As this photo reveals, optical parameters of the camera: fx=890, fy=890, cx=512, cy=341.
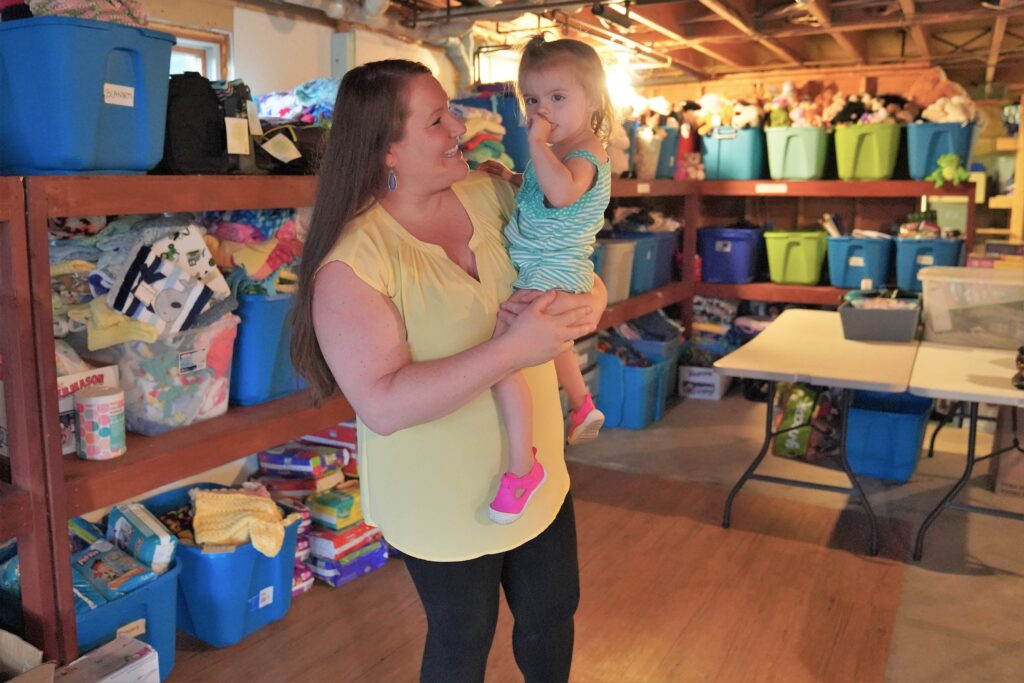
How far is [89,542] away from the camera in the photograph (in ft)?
8.46

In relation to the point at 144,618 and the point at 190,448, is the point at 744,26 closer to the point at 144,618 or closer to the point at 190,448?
the point at 190,448

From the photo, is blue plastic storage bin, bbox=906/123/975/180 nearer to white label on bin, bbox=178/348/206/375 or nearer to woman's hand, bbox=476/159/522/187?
woman's hand, bbox=476/159/522/187

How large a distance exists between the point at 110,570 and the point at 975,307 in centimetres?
340

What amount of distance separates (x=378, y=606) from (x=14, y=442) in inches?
53.0

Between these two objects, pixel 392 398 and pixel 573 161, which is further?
pixel 573 161

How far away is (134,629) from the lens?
7.77 ft

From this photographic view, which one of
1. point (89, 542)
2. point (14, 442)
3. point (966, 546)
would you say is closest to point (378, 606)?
point (89, 542)

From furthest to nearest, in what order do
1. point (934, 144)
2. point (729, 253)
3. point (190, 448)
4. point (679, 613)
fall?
point (729, 253) < point (934, 144) < point (679, 613) < point (190, 448)

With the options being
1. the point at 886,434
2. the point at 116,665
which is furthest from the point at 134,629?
the point at 886,434

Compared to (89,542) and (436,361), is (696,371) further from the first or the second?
(436,361)

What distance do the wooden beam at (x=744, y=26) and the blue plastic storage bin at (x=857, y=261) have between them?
1214mm

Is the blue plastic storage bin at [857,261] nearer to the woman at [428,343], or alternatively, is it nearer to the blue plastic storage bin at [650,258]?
the blue plastic storage bin at [650,258]

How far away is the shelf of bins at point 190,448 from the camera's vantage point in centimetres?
213

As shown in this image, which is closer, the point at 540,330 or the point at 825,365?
the point at 540,330
